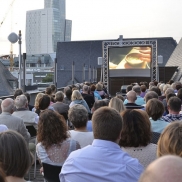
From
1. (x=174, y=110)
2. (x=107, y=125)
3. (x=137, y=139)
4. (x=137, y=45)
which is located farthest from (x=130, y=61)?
(x=107, y=125)

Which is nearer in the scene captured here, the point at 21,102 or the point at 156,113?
the point at 156,113

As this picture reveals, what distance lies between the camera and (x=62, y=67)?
62.5m

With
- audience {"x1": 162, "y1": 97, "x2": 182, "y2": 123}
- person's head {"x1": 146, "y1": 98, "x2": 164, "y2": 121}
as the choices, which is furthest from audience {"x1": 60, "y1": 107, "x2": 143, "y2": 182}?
audience {"x1": 162, "y1": 97, "x2": 182, "y2": 123}

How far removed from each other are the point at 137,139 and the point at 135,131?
0.26ft

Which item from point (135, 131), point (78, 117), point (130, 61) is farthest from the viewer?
point (130, 61)

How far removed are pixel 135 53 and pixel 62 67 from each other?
35.4 metres

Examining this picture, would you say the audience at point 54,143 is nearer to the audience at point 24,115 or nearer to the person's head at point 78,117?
the person's head at point 78,117

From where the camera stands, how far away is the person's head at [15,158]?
2406 millimetres

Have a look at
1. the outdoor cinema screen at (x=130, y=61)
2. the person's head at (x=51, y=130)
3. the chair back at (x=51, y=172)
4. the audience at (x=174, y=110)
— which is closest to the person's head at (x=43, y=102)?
the audience at (x=174, y=110)

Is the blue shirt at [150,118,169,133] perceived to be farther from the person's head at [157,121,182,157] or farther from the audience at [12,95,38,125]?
the audience at [12,95,38,125]

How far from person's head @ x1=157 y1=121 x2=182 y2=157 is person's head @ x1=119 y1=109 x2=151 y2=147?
0.90 metres

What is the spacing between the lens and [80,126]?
4531mm

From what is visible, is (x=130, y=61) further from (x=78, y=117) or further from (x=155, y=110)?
(x=78, y=117)

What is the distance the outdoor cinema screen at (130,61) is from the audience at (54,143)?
78.3 feet
